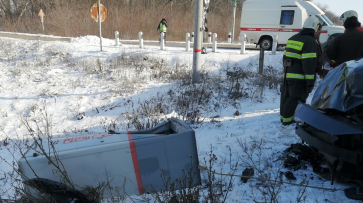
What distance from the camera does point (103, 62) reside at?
1231 cm

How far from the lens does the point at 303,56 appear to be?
15.9ft

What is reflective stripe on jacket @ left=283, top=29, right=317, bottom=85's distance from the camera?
478 centimetres

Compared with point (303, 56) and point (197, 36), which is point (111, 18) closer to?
point (197, 36)

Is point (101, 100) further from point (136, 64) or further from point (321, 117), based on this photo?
point (321, 117)

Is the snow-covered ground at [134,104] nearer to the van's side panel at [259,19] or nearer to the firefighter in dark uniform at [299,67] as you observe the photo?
the firefighter in dark uniform at [299,67]

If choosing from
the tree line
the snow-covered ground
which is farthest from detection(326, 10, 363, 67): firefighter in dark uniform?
the tree line

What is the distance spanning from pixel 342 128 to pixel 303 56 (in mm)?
2446

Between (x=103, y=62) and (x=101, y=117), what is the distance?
5189mm

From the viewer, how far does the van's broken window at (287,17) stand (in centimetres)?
1537

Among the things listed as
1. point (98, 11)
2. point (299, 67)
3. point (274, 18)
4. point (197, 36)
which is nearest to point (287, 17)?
point (274, 18)

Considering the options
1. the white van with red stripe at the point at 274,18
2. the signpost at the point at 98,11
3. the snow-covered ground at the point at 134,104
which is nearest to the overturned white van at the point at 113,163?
the snow-covered ground at the point at 134,104

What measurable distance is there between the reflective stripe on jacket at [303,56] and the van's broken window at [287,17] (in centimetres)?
1161

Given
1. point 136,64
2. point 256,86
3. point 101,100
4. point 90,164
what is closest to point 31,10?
point 136,64

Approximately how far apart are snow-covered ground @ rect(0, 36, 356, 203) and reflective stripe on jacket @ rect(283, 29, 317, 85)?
0.96 m
